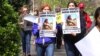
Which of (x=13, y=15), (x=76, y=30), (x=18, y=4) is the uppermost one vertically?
(x=13, y=15)

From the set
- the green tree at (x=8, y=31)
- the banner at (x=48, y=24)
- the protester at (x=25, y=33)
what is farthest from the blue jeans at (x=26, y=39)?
the green tree at (x=8, y=31)

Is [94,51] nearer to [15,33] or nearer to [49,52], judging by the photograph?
[15,33]

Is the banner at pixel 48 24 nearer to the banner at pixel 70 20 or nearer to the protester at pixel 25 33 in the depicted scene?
the banner at pixel 70 20

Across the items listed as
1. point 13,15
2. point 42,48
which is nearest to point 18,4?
point 42,48

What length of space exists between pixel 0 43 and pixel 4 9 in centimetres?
49

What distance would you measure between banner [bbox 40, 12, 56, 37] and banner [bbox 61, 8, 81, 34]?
307 mm

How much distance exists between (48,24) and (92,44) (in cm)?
303

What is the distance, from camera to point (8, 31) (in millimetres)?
5961

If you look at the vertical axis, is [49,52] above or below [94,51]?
below

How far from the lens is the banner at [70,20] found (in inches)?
318

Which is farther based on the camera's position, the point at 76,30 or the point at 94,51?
the point at 76,30

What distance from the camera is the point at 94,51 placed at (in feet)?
17.4

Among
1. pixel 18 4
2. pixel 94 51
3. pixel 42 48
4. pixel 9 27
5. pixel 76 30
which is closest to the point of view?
pixel 94 51

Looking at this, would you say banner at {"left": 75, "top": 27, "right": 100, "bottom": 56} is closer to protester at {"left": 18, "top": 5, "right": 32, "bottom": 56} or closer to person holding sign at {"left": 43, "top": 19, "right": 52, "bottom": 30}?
person holding sign at {"left": 43, "top": 19, "right": 52, "bottom": 30}
